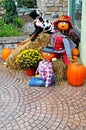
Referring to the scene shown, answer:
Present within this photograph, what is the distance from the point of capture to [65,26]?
4758 mm

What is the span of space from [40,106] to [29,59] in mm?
1209

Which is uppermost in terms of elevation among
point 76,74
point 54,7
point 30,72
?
point 54,7

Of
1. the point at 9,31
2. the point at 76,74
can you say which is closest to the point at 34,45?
the point at 76,74

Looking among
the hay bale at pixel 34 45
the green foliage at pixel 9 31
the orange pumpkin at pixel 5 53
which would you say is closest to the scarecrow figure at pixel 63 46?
the hay bale at pixel 34 45

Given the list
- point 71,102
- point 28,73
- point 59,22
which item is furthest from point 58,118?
point 59,22

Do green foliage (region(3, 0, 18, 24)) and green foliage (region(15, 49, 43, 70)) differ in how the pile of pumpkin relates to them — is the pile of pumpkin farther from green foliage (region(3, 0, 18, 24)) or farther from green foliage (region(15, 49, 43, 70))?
green foliage (region(3, 0, 18, 24))

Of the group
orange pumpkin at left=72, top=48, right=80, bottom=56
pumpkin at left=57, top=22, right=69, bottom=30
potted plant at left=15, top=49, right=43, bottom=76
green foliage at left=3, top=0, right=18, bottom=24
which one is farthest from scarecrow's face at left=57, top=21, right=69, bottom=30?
green foliage at left=3, top=0, right=18, bottom=24

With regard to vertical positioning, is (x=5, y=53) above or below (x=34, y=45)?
below

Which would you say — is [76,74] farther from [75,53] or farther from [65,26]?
[65,26]

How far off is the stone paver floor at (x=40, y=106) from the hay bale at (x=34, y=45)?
582mm

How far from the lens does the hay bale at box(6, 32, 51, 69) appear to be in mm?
4992

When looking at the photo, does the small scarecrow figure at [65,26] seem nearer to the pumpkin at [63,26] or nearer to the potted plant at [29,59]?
the pumpkin at [63,26]

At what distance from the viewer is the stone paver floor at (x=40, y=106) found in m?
3.26

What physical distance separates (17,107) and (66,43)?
1629mm
